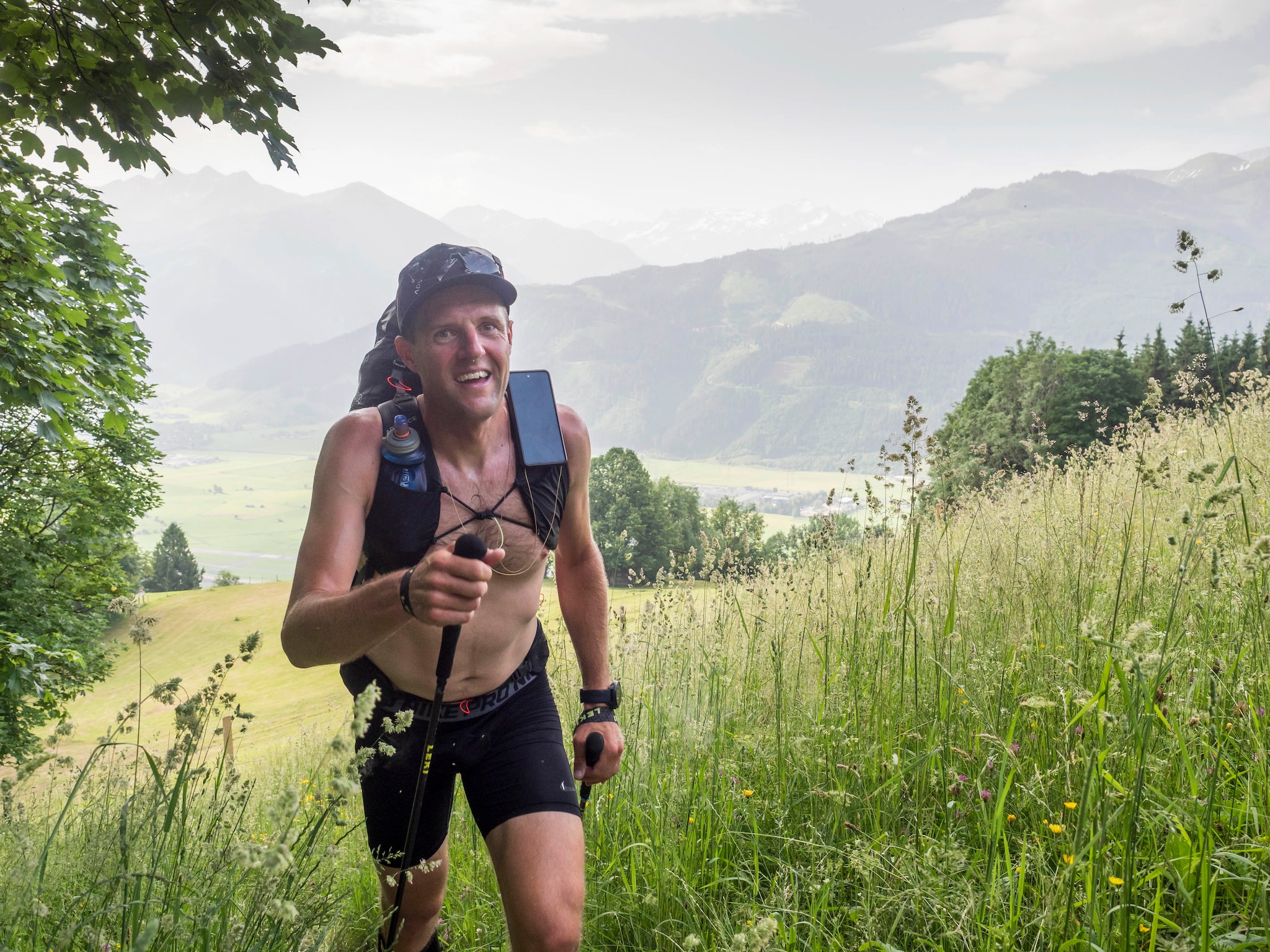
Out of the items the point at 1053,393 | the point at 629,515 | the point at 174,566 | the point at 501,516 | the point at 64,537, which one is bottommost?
the point at 174,566

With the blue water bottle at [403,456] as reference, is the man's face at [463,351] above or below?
above

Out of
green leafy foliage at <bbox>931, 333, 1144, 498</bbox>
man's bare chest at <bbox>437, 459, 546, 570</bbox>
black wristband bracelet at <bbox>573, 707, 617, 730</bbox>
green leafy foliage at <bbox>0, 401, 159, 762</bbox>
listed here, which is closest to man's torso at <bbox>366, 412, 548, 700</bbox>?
man's bare chest at <bbox>437, 459, 546, 570</bbox>

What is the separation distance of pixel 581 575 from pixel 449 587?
A: 5.86 ft

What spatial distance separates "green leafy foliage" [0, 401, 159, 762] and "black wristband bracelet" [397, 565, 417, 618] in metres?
22.5

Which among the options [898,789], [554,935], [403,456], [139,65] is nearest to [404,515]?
[403,456]

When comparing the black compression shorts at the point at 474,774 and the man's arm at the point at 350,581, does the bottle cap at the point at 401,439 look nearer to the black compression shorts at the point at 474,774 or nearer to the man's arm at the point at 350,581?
the man's arm at the point at 350,581

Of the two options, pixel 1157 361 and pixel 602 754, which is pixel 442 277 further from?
pixel 1157 361

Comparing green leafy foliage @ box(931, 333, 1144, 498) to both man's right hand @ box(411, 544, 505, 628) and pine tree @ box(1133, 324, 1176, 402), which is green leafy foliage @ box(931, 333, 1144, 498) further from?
man's right hand @ box(411, 544, 505, 628)

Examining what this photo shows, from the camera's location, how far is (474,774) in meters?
2.96

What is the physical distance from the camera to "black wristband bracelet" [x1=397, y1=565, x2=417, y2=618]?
192 cm

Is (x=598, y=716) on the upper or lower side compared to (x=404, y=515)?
lower

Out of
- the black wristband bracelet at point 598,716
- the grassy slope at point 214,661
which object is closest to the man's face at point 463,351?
the black wristband bracelet at point 598,716

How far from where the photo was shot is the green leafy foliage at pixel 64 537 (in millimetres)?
23688

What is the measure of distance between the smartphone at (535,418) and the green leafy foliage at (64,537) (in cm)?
2167
